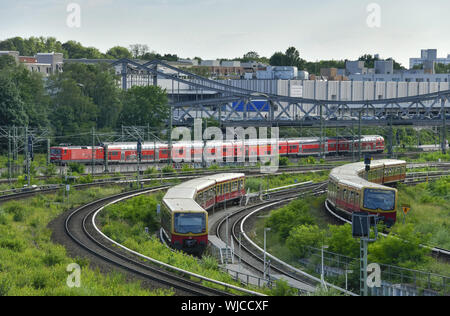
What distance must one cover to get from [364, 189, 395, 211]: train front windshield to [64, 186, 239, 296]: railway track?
560 inches

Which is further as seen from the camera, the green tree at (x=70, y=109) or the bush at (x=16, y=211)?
the green tree at (x=70, y=109)

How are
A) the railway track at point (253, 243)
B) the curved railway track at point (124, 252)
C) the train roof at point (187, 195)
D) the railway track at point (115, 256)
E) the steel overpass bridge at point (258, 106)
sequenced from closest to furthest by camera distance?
the railway track at point (115, 256)
the curved railway track at point (124, 252)
the railway track at point (253, 243)
the train roof at point (187, 195)
the steel overpass bridge at point (258, 106)

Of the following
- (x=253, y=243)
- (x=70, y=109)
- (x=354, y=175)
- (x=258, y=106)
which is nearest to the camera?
(x=253, y=243)

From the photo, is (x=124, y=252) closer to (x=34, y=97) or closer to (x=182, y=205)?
(x=182, y=205)

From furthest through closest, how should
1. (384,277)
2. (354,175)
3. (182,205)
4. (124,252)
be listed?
(354,175), (182,205), (124,252), (384,277)

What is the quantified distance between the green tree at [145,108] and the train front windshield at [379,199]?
185 feet

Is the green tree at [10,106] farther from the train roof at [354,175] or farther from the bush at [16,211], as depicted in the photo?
the train roof at [354,175]

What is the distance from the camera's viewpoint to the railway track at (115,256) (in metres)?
21.1

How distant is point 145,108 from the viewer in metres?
90.4

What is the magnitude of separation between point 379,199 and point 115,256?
1550cm

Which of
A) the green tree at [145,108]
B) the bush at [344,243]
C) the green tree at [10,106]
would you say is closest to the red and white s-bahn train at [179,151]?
the green tree at [10,106]

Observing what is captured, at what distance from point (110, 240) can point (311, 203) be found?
60.2 feet

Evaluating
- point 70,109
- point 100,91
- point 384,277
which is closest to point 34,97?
point 70,109

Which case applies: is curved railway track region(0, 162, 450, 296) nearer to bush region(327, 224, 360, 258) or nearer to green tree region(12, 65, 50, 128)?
bush region(327, 224, 360, 258)
